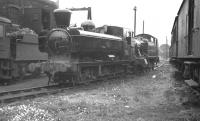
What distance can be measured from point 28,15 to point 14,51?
6176 mm

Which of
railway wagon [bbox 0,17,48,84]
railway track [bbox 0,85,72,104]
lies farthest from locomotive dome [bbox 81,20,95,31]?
railway track [bbox 0,85,72,104]

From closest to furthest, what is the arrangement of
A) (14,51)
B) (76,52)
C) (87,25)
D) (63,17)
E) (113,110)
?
(113,110), (76,52), (63,17), (87,25), (14,51)

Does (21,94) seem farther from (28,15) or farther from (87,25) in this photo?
(28,15)

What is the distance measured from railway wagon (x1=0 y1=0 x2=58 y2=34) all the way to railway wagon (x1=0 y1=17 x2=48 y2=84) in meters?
3.72

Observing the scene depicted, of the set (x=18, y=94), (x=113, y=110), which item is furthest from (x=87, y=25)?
(x=113, y=110)

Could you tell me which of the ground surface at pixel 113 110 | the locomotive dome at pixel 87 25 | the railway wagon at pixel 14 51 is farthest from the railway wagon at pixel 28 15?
the ground surface at pixel 113 110

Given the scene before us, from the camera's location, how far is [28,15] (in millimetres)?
20375

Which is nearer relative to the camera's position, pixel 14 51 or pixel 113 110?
pixel 113 110

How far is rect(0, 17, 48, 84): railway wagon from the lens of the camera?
14.1 m

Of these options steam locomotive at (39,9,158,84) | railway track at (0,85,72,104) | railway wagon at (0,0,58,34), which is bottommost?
railway track at (0,85,72,104)

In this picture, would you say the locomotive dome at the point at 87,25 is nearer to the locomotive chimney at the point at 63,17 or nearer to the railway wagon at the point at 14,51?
the locomotive chimney at the point at 63,17

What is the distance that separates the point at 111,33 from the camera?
16.4 meters

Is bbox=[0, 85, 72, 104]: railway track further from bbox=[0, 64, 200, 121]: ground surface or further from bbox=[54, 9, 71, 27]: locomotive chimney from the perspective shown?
bbox=[54, 9, 71, 27]: locomotive chimney

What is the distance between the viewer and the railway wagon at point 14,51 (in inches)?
554
